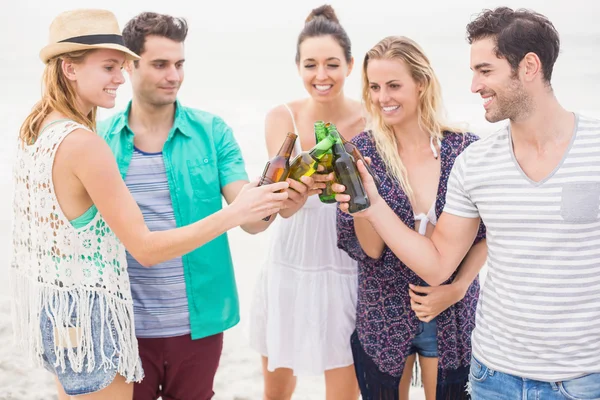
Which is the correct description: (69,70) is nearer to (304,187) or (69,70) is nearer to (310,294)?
(304,187)

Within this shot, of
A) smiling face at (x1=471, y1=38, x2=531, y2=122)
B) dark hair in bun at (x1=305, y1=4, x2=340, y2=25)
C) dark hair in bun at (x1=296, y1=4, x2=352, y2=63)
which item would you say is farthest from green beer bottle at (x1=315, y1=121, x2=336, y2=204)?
dark hair in bun at (x1=305, y1=4, x2=340, y2=25)

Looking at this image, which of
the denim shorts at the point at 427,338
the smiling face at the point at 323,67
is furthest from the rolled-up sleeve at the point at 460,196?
the smiling face at the point at 323,67

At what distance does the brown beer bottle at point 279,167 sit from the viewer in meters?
2.43

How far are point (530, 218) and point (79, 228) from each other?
148cm

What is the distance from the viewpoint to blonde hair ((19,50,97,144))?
219 centimetres

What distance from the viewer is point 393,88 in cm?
268

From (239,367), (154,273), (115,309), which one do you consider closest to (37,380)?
(239,367)

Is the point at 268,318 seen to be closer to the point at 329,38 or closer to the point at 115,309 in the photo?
the point at 115,309

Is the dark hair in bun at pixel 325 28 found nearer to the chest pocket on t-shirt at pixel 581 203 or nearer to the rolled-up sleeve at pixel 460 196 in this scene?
the rolled-up sleeve at pixel 460 196

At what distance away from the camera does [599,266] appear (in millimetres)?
1977

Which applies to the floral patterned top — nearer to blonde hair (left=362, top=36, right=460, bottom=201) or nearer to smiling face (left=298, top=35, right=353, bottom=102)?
blonde hair (left=362, top=36, right=460, bottom=201)

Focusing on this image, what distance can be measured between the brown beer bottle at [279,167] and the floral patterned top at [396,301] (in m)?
0.34

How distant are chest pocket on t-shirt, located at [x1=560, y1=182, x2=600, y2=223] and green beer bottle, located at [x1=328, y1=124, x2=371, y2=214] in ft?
2.24

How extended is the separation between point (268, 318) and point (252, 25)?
16.0m
